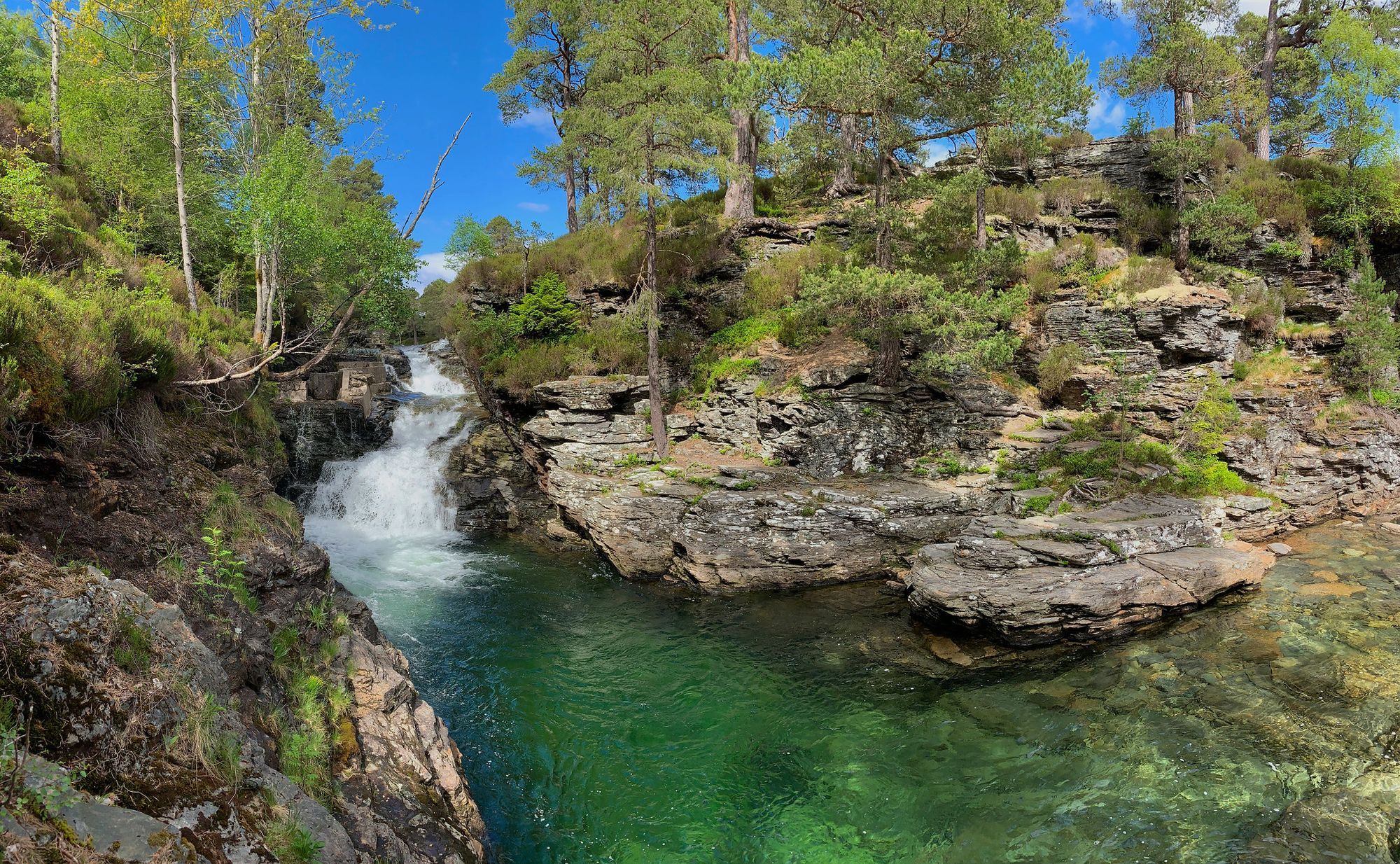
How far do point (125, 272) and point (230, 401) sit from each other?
3228 millimetres

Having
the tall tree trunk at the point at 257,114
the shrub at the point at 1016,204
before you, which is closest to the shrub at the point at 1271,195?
the shrub at the point at 1016,204

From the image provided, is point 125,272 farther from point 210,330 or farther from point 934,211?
point 934,211

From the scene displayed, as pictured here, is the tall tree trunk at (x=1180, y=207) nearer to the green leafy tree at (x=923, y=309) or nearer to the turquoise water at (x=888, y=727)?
the green leafy tree at (x=923, y=309)

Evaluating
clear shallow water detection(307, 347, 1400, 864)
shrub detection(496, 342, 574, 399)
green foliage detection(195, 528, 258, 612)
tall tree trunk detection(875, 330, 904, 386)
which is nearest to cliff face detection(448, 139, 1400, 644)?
tall tree trunk detection(875, 330, 904, 386)

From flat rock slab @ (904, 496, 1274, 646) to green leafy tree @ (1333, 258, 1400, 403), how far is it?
8.07 metres

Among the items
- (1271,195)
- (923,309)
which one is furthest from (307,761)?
(1271,195)

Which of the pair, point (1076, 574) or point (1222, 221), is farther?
point (1222, 221)

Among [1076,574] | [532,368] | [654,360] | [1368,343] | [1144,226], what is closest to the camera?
[1076,574]

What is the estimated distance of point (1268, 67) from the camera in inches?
904

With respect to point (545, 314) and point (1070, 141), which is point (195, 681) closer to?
point (545, 314)

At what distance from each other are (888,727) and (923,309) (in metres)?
10.5

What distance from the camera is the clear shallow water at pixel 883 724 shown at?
666 centimetres

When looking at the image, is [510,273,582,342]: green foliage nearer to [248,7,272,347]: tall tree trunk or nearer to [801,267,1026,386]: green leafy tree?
[248,7,272,347]: tall tree trunk

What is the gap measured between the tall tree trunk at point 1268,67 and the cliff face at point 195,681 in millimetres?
32057
